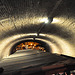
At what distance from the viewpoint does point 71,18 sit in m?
4.07

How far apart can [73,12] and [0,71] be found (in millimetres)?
3092

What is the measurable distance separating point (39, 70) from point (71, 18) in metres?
2.93

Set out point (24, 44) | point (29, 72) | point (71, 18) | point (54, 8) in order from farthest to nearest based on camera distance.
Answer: point (24, 44), point (71, 18), point (54, 8), point (29, 72)

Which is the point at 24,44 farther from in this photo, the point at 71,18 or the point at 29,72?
the point at 29,72

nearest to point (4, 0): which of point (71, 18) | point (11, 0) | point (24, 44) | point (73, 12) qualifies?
point (11, 0)

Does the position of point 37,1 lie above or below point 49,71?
above

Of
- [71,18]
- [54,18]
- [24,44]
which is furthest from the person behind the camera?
[24,44]

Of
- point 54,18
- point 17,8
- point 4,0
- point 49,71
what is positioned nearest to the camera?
point 49,71

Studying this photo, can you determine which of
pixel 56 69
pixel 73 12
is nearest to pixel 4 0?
pixel 56 69

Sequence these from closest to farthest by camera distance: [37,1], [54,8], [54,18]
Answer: [37,1], [54,8], [54,18]

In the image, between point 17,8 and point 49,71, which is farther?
point 17,8

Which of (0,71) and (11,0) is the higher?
(11,0)

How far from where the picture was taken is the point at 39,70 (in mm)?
1943

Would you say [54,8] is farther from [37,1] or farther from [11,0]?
[11,0]
